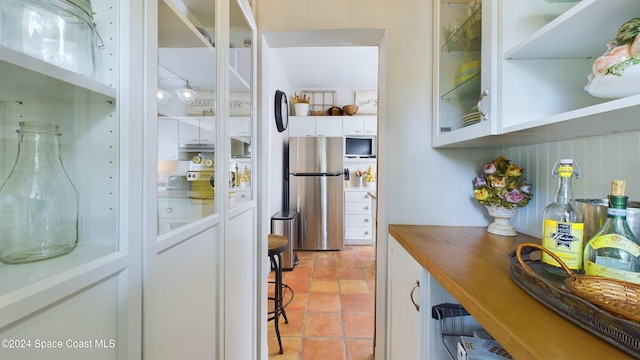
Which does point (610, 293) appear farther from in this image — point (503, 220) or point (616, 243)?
point (503, 220)

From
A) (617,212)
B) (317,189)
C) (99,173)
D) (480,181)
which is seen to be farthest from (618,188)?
(317,189)

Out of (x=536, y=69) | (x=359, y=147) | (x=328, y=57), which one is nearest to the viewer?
(x=536, y=69)

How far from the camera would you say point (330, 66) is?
3.65 meters

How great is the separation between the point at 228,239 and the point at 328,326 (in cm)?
142

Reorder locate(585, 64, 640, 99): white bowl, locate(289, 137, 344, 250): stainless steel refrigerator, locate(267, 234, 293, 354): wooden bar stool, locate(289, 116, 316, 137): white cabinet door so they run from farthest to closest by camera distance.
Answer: locate(289, 116, 316, 137): white cabinet door → locate(289, 137, 344, 250): stainless steel refrigerator → locate(267, 234, 293, 354): wooden bar stool → locate(585, 64, 640, 99): white bowl

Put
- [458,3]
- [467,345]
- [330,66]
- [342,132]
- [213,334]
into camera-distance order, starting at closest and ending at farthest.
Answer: [467,345] < [213,334] < [458,3] < [330,66] < [342,132]

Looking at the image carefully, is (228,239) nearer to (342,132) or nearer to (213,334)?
(213,334)

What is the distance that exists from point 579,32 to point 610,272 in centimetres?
64

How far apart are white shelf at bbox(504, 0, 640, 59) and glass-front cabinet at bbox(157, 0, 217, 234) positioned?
1037mm

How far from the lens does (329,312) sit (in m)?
2.21

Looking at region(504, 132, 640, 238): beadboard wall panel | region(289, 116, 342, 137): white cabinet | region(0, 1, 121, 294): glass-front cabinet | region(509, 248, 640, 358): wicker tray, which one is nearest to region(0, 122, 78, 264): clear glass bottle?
region(0, 1, 121, 294): glass-front cabinet

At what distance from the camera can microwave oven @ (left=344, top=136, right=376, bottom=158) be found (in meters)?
4.22

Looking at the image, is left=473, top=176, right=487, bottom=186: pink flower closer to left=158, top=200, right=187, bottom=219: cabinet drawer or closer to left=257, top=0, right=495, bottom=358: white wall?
left=257, top=0, right=495, bottom=358: white wall

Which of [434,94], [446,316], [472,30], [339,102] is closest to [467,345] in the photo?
[446,316]
